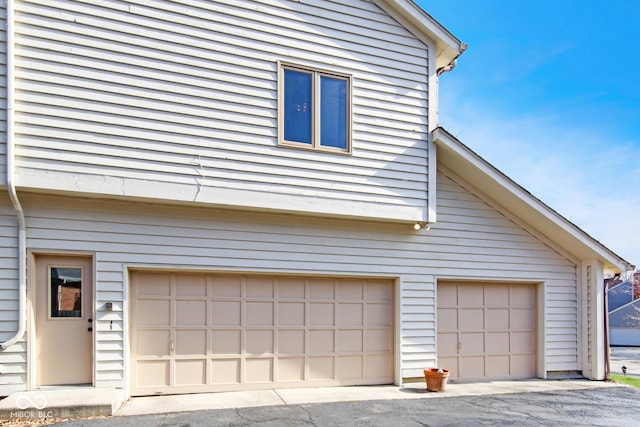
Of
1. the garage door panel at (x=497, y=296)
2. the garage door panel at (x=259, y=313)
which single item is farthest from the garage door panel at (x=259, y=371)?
the garage door panel at (x=497, y=296)

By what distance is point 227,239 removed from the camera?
6.66 metres

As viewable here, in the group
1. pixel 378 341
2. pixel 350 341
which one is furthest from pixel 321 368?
pixel 378 341

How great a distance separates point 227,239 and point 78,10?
11.8ft

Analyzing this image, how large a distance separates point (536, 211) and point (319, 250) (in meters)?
4.04

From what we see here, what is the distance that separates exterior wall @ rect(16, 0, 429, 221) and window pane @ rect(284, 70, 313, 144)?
0.24 m

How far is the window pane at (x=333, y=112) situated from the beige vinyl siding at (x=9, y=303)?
436cm

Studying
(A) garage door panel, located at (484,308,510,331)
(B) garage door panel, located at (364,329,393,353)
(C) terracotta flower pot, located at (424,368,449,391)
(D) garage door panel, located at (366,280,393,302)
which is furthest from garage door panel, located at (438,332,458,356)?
(D) garage door panel, located at (366,280,393,302)

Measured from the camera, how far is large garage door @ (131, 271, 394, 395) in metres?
6.43

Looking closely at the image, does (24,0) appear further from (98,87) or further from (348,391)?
(348,391)

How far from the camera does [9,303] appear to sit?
5.56 metres

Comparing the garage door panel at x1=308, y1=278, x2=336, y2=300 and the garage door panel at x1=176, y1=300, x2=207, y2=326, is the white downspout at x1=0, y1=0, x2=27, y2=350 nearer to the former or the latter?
the garage door panel at x1=176, y1=300, x2=207, y2=326

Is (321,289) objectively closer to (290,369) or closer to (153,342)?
(290,369)

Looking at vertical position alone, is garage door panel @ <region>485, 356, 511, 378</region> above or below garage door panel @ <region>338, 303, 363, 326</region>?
below

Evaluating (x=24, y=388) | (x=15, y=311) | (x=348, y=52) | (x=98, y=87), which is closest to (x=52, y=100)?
(x=98, y=87)
